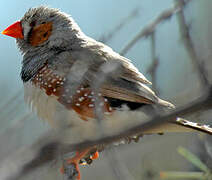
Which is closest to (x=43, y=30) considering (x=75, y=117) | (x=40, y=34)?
(x=40, y=34)

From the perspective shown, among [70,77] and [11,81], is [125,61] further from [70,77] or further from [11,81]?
[11,81]

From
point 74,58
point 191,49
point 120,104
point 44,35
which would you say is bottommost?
point 120,104

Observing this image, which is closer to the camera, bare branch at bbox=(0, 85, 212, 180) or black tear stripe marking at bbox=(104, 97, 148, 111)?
bare branch at bbox=(0, 85, 212, 180)

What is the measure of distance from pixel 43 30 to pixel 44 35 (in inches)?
2.1

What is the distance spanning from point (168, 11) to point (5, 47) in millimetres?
3061

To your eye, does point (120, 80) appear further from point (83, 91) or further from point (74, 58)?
point (74, 58)

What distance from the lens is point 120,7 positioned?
543 cm

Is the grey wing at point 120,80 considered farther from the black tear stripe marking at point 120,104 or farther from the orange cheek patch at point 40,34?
the orange cheek patch at point 40,34

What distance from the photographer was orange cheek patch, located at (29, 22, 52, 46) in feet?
12.0

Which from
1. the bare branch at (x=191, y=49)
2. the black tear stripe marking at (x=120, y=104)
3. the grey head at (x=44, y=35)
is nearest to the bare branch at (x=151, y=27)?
the black tear stripe marking at (x=120, y=104)

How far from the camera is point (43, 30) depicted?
3682 mm

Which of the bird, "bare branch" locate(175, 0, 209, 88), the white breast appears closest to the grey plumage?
the bird

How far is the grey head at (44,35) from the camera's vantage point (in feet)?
11.6

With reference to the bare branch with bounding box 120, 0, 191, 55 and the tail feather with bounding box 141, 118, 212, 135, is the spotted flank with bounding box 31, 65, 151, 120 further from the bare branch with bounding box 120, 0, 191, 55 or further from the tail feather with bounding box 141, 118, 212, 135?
the bare branch with bounding box 120, 0, 191, 55
